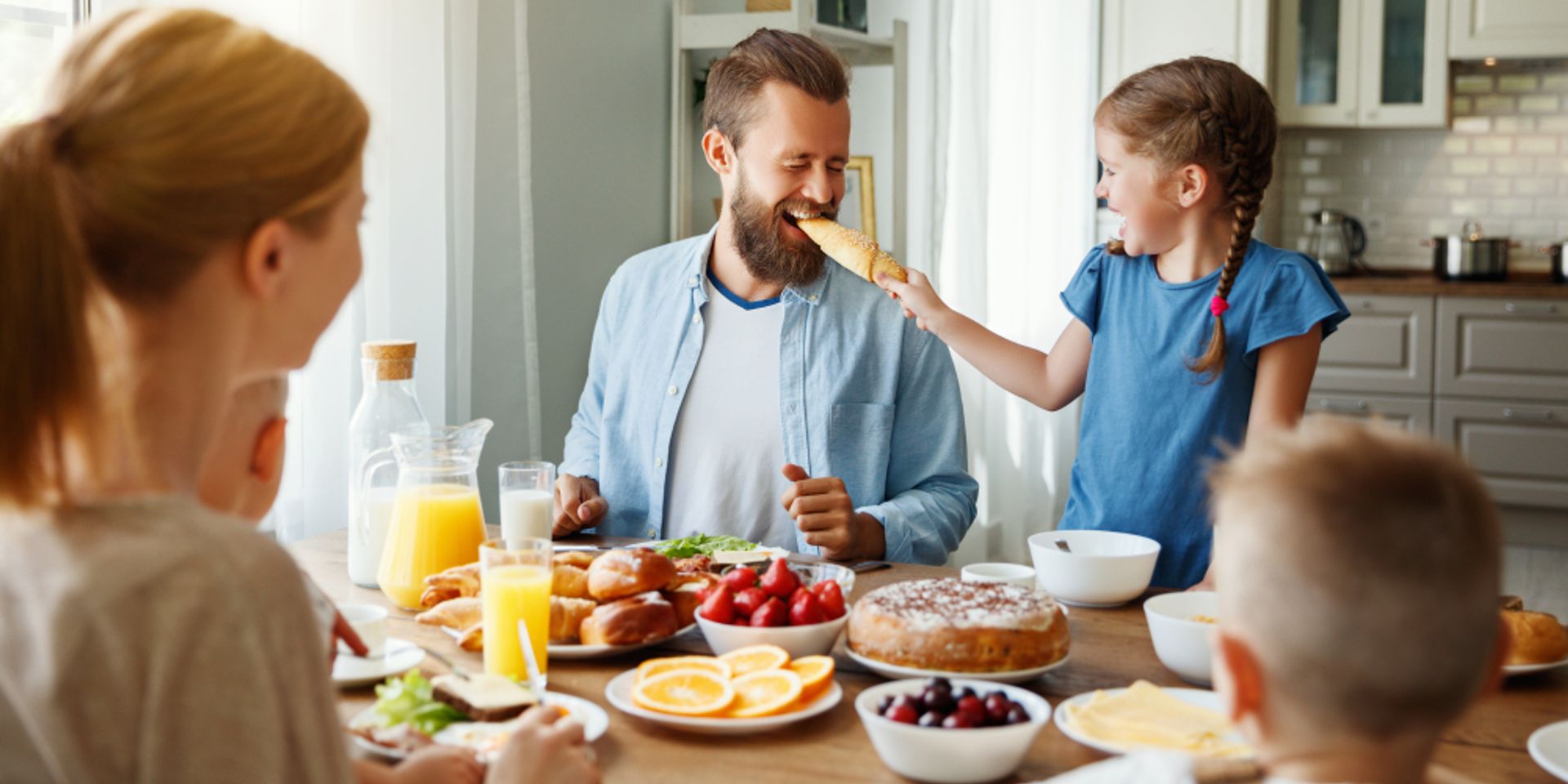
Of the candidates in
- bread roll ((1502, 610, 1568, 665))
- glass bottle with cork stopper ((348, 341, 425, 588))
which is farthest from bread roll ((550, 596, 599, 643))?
bread roll ((1502, 610, 1568, 665))

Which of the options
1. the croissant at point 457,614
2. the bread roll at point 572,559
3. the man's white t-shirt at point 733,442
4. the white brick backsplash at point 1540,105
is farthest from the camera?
the white brick backsplash at point 1540,105

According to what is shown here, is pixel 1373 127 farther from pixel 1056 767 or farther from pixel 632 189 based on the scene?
pixel 1056 767

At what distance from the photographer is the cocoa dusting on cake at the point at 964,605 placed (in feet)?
4.48

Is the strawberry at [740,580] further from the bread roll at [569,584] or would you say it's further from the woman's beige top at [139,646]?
the woman's beige top at [139,646]

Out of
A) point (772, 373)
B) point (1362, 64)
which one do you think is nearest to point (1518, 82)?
point (1362, 64)

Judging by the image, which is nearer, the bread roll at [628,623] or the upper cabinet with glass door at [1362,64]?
the bread roll at [628,623]

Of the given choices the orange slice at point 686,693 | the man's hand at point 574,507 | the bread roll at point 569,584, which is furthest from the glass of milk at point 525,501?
the orange slice at point 686,693

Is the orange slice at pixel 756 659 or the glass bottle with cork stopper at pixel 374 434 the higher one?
the glass bottle with cork stopper at pixel 374 434

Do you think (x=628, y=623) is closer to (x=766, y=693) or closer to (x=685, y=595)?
(x=685, y=595)

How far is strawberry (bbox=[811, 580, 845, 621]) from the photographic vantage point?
1444 millimetres

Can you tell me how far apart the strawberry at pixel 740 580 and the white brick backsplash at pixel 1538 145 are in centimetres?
515

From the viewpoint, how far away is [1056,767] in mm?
1152

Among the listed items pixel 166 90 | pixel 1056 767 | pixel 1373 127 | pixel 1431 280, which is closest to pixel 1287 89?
pixel 1373 127

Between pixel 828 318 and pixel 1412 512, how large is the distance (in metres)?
1.60
